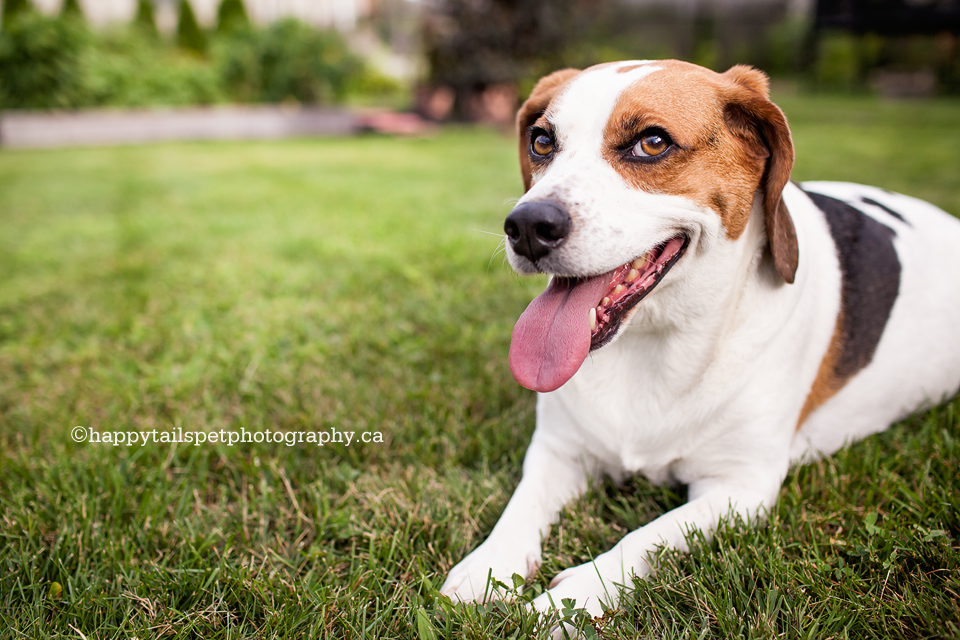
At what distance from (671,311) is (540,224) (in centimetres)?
57

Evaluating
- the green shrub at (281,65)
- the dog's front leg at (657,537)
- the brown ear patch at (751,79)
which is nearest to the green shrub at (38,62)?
the green shrub at (281,65)

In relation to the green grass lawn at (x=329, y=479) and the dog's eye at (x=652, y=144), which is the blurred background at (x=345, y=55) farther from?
the dog's eye at (x=652, y=144)

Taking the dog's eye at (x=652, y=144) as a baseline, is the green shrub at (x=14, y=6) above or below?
above

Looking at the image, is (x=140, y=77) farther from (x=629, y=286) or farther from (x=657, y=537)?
(x=657, y=537)

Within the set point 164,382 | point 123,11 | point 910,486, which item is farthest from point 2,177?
point 123,11

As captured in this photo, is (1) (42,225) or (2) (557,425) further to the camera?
(1) (42,225)

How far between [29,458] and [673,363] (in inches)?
93.7

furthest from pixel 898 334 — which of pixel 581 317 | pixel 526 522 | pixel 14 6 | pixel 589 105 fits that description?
pixel 14 6

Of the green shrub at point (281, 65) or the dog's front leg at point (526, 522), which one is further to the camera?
the green shrub at point (281, 65)

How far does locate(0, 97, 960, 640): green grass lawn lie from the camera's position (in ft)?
5.50

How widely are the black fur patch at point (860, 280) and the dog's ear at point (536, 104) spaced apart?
1.05 meters

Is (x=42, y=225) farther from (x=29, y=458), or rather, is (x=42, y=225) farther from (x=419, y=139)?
(x=419, y=139)

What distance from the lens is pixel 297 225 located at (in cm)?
619

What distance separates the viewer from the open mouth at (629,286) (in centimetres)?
191
